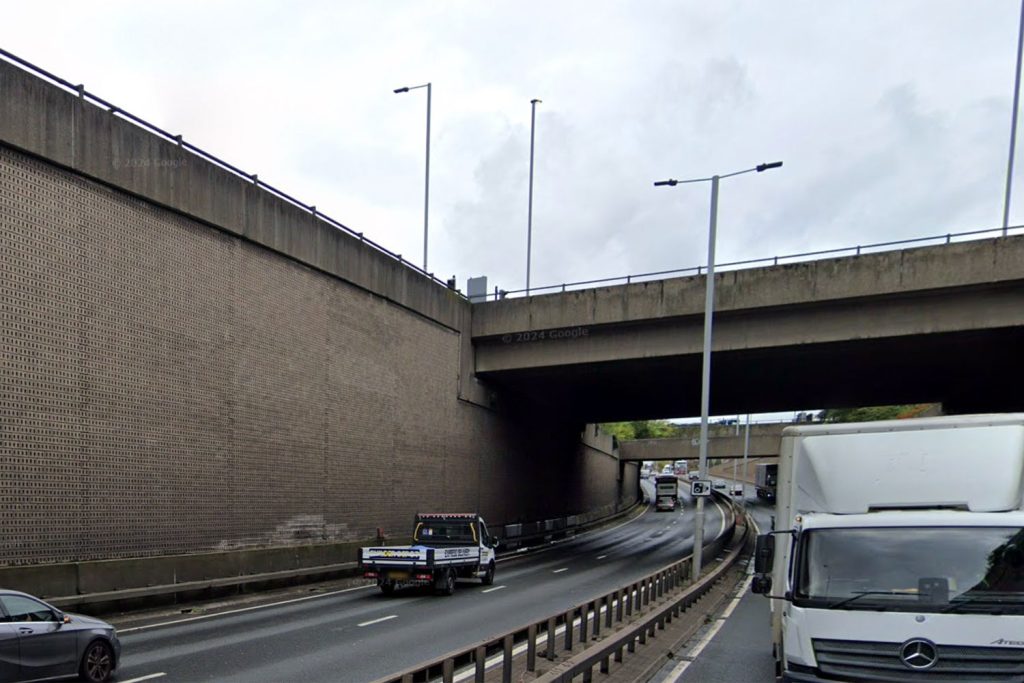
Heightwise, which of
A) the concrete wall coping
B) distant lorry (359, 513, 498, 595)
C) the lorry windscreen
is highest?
the concrete wall coping

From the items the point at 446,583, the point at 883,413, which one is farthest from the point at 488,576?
the point at 883,413

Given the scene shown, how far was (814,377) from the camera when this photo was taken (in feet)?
104

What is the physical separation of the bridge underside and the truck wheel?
12566mm

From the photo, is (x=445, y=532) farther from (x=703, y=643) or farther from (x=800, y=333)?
(x=800, y=333)

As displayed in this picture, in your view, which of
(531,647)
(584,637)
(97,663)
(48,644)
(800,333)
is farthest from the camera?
(800,333)

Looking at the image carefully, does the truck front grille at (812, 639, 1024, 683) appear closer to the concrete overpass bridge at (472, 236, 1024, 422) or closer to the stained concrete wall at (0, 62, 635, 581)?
the stained concrete wall at (0, 62, 635, 581)

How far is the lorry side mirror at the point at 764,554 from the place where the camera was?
775 cm

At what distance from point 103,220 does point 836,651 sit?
51.2ft

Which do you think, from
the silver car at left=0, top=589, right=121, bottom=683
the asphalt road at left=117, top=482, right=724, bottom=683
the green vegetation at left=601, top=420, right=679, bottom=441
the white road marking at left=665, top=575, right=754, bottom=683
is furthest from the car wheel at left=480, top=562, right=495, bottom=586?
the green vegetation at left=601, top=420, right=679, bottom=441

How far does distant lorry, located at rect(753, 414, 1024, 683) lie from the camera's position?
20.0 ft

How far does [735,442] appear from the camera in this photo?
67375 mm

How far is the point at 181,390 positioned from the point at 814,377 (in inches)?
1005

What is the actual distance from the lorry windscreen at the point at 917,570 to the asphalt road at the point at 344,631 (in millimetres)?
5587

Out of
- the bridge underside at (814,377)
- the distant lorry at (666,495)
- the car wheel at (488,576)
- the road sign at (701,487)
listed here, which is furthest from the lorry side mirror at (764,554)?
the distant lorry at (666,495)
